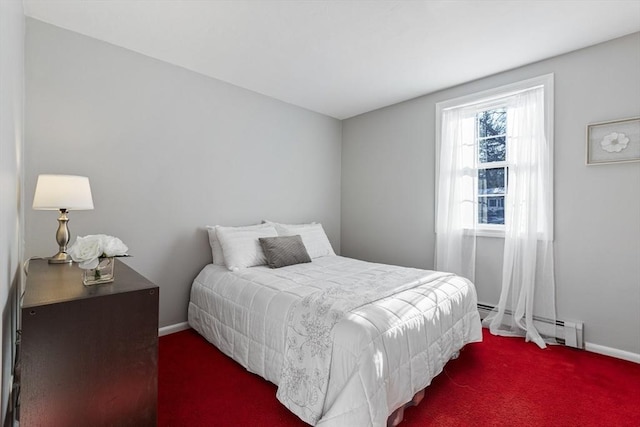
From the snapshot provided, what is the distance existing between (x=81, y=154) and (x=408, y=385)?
9.45 ft

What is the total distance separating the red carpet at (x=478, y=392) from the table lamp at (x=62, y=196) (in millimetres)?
1150

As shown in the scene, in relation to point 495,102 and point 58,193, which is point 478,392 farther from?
point 58,193

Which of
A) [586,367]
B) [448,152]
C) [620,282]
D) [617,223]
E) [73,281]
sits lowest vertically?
[586,367]

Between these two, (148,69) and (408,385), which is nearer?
(408,385)

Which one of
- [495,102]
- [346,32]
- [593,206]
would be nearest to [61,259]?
[346,32]

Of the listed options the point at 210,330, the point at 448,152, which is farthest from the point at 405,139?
the point at 210,330

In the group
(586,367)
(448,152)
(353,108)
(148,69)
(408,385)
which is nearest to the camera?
(408,385)

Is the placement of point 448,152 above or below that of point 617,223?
above

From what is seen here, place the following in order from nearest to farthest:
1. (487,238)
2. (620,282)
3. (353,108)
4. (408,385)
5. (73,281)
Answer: (73,281), (408,385), (620,282), (487,238), (353,108)

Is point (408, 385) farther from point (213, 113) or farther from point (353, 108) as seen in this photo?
point (353, 108)

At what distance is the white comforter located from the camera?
4.91 ft

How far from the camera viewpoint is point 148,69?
9.09 ft

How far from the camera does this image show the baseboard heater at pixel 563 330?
260 centimetres

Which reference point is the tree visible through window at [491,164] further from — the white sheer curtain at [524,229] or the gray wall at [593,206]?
the gray wall at [593,206]
